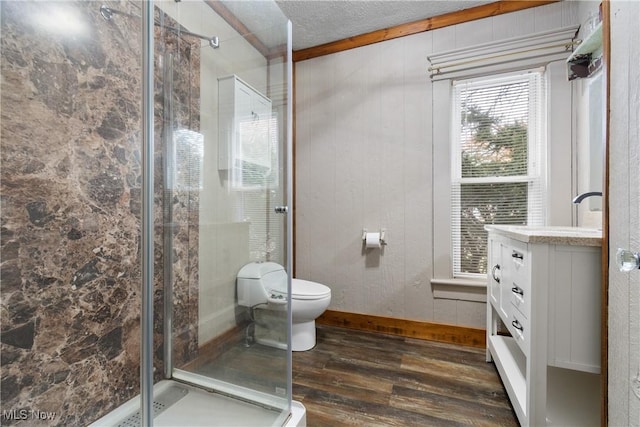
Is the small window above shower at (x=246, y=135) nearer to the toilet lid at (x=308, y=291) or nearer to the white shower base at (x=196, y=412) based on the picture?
the toilet lid at (x=308, y=291)

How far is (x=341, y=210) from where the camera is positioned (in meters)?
Result: 2.53

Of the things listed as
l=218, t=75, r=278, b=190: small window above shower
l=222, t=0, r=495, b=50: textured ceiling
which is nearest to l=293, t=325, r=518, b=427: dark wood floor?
l=218, t=75, r=278, b=190: small window above shower

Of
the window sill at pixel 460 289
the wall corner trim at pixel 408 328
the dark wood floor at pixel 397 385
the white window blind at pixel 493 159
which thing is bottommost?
the dark wood floor at pixel 397 385

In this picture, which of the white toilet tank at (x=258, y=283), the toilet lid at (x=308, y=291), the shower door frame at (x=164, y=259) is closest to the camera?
the shower door frame at (x=164, y=259)

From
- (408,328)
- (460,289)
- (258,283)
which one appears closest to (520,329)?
(460,289)

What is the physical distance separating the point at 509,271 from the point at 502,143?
3.75 feet

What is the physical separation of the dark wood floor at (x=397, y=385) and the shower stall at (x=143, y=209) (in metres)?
0.30

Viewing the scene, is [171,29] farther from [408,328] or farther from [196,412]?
[408,328]

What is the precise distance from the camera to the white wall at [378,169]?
7.26 ft

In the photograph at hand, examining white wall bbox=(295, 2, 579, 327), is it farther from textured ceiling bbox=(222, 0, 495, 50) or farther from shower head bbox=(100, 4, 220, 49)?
shower head bbox=(100, 4, 220, 49)

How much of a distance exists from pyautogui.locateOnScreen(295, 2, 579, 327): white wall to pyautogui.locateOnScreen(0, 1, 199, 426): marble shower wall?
1.31 metres

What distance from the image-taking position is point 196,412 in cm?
130

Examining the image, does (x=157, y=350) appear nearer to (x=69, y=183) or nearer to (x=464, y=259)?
(x=69, y=183)

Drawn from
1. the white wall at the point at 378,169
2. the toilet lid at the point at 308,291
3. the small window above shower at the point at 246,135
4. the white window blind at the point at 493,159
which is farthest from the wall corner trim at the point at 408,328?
the small window above shower at the point at 246,135
